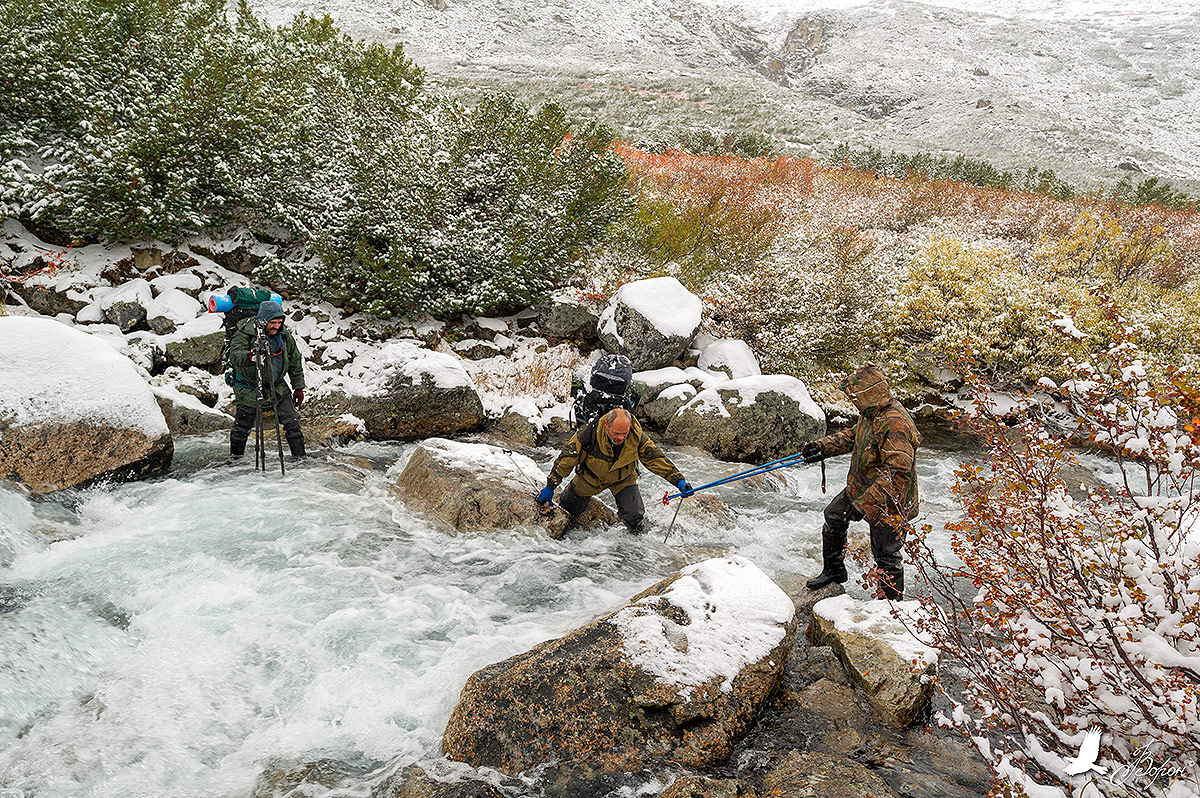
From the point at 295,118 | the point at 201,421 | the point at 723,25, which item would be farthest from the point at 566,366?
the point at 723,25

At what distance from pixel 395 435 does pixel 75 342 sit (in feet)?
10.9

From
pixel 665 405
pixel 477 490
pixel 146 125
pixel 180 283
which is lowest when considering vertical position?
pixel 665 405

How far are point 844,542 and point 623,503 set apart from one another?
6.48 feet

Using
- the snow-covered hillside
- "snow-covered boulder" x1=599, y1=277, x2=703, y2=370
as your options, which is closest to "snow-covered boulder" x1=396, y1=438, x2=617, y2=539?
"snow-covered boulder" x1=599, y1=277, x2=703, y2=370

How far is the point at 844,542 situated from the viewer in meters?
4.92

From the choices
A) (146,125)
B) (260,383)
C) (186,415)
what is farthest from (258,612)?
(146,125)

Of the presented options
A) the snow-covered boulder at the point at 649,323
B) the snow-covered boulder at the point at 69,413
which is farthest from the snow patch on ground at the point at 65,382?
the snow-covered boulder at the point at 649,323

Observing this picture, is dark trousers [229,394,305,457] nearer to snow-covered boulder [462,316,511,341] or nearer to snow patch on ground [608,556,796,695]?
snow-covered boulder [462,316,511,341]

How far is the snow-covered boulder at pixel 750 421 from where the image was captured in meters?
8.23

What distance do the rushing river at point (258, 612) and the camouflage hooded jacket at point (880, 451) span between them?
1228mm

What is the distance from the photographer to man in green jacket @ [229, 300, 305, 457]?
6.18m

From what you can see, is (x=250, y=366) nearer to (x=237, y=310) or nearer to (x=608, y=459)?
(x=237, y=310)

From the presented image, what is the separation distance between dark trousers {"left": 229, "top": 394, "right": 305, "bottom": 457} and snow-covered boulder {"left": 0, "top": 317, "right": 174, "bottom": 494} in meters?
0.61

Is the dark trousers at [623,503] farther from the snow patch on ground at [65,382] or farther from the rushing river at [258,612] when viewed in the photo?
the snow patch on ground at [65,382]
